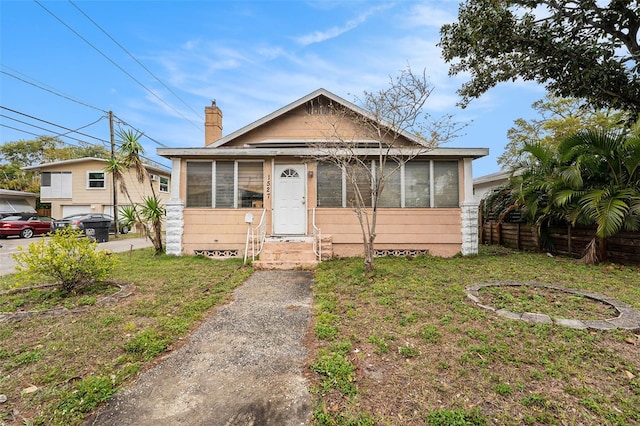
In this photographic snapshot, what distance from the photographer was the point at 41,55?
14.3 metres

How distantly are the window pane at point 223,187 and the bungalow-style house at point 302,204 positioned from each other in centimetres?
3

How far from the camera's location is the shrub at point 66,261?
4.18 meters

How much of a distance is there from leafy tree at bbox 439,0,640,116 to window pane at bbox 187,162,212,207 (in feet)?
28.6

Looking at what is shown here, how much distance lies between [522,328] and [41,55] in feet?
71.1

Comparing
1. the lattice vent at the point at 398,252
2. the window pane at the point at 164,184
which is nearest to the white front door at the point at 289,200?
the lattice vent at the point at 398,252

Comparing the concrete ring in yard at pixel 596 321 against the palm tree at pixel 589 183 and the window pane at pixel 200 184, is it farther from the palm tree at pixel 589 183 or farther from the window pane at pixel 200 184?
the window pane at pixel 200 184

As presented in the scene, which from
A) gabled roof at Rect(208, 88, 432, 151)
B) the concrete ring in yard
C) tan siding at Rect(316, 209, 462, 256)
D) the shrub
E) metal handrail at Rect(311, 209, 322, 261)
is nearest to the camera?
the concrete ring in yard

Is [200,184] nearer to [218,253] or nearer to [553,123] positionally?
[218,253]

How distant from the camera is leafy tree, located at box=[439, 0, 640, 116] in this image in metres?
8.12

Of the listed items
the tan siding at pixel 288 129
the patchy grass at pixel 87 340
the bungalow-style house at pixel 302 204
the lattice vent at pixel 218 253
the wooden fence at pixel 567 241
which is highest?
the tan siding at pixel 288 129

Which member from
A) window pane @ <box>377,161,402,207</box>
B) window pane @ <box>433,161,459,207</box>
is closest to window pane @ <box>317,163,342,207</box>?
window pane @ <box>377,161,402,207</box>

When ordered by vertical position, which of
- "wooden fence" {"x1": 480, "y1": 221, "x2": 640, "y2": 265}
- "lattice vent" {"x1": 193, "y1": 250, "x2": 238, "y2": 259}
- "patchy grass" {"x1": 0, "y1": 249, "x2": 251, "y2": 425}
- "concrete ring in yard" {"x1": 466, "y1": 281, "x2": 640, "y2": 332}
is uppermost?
"wooden fence" {"x1": 480, "y1": 221, "x2": 640, "y2": 265}

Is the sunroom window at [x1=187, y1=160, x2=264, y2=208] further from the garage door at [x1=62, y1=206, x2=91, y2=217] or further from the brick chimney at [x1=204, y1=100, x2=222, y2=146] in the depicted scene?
the garage door at [x1=62, y1=206, x2=91, y2=217]

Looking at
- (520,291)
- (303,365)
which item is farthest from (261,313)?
(520,291)
